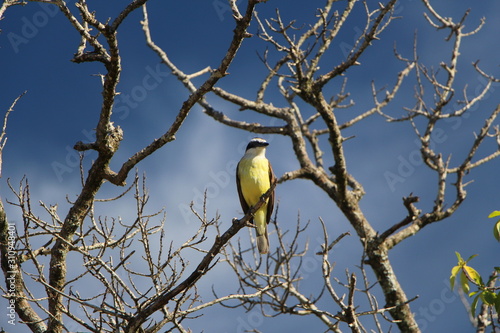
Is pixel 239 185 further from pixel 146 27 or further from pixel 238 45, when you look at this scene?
pixel 146 27

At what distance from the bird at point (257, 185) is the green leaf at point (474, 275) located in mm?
3323

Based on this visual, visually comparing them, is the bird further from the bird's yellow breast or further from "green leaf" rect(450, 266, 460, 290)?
"green leaf" rect(450, 266, 460, 290)

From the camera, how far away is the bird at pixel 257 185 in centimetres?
739

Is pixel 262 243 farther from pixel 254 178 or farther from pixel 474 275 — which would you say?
pixel 474 275

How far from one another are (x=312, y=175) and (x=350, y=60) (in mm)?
2545

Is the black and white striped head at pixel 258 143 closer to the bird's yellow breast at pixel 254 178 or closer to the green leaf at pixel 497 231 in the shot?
the bird's yellow breast at pixel 254 178

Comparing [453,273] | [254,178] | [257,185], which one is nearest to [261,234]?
[257,185]

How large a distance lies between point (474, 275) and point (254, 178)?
369 centimetres

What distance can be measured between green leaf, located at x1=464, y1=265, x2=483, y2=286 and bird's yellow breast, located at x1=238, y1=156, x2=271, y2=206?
3.49m

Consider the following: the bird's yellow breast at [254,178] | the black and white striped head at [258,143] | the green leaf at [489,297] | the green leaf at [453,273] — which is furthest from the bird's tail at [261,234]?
the green leaf at [489,297]

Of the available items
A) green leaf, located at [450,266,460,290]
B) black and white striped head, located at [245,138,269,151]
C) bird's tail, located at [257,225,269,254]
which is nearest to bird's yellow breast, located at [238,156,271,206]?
black and white striped head, located at [245,138,269,151]

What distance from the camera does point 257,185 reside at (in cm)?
739

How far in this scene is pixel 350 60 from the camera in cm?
793

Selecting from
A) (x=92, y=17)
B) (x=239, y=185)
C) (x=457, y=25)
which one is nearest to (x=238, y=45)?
(x=92, y=17)
